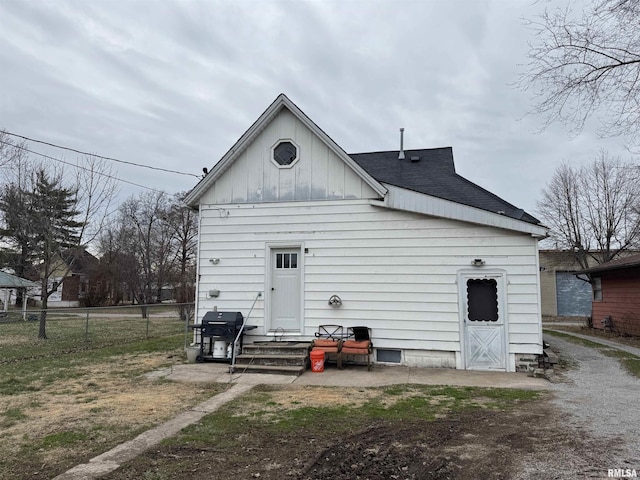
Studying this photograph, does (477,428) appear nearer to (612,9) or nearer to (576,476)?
(576,476)

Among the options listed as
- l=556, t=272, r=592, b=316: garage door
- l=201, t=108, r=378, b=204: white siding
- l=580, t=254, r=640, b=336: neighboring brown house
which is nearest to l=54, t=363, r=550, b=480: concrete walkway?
l=201, t=108, r=378, b=204: white siding

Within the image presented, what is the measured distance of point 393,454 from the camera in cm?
406

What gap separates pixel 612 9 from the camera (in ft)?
22.8

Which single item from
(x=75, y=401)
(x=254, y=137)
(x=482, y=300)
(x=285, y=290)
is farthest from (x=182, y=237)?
(x=482, y=300)

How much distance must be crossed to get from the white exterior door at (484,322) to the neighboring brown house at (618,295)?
835 cm

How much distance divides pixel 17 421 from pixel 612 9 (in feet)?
34.2

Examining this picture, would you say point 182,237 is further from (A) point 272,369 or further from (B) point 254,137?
(A) point 272,369

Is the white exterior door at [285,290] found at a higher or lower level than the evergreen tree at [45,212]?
lower

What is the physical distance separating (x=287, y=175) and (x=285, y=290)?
8.65 feet

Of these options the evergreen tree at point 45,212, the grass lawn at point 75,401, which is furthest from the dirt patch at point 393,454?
the evergreen tree at point 45,212

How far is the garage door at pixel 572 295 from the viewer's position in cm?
2589

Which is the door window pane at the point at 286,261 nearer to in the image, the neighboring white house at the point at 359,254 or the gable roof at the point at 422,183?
the neighboring white house at the point at 359,254

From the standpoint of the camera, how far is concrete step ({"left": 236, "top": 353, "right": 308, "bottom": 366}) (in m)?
8.51

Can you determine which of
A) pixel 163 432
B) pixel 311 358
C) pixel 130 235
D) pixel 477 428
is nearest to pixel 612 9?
pixel 477 428
